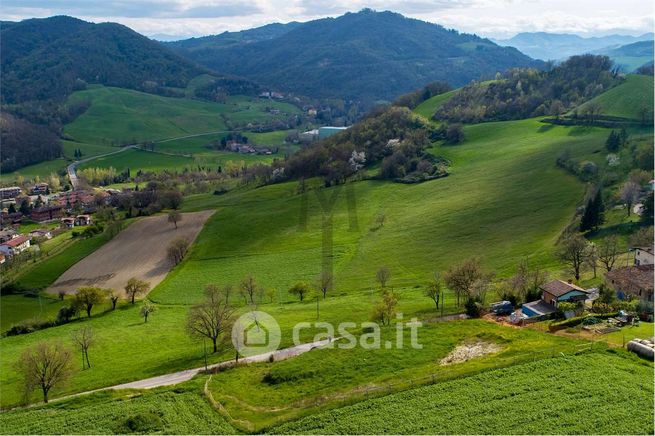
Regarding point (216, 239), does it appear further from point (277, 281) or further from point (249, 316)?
point (249, 316)

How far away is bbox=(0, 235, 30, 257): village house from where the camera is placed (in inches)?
4331

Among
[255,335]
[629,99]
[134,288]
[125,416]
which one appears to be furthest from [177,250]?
[629,99]

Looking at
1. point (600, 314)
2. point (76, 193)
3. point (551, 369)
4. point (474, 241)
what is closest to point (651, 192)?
point (474, 241)

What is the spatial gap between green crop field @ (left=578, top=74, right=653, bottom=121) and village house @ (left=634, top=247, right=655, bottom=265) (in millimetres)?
81181

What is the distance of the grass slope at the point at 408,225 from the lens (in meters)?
76.2

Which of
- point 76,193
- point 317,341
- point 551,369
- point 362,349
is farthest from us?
point 76,193

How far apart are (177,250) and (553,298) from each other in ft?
218

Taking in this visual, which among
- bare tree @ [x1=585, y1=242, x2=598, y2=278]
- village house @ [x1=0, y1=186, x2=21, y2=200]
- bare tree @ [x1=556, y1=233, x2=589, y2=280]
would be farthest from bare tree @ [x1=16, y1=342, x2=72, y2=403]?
village house @ [x1=0, y1=186, x2=21, y2=200]

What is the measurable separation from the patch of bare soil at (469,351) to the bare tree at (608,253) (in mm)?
27111

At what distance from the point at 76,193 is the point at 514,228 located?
14165 cm

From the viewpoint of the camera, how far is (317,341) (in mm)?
49094

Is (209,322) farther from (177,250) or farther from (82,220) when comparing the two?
(82,220)

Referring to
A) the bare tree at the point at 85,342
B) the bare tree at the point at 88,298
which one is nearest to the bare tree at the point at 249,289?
the bare tree at the point at 85,342

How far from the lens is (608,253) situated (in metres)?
60.9
